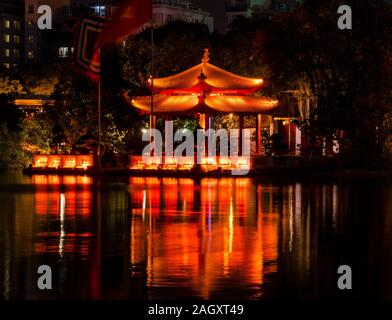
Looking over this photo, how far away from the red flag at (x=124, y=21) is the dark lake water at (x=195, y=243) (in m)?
11.0

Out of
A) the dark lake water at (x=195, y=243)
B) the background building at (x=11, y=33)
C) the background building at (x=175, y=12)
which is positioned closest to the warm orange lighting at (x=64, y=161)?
the dark lake water at (x=195, y=243)

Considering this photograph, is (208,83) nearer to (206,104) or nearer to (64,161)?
(206,104)

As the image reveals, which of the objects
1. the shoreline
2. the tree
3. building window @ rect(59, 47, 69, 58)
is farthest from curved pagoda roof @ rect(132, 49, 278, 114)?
building window @ rect(59, 47, 69, 58)

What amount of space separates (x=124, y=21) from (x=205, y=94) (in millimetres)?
11006

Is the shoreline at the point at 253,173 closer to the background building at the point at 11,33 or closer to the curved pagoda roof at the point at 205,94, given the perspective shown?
the curved pagoda roof at the point at 205,94

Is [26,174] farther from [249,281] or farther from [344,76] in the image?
[249,281]

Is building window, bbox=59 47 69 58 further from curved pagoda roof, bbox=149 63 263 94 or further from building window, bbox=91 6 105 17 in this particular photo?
curved pagoda roof, bbox=149 63 263 94

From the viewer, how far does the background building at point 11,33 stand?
167m

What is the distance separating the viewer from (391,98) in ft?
176

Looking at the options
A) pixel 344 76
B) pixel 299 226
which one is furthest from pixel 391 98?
pixel 299 226

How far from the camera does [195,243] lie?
2161 centimetres

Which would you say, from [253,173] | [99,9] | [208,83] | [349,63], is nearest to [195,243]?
[253,173]

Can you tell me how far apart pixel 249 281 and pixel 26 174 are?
37.4 meters
